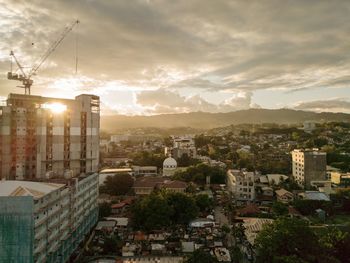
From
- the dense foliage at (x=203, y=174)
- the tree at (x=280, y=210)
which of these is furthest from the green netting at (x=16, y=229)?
the dense foliage at (x=203, y=174)

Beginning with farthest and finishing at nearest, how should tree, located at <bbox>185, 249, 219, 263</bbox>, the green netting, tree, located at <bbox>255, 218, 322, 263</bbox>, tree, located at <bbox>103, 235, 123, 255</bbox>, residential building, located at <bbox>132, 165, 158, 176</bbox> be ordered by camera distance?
residential building, located at <bbox>132, 165, 158, 176</bbox>, tree, located at <bbox>103, 235, 123, 255</bbox>, tree, located at <bbox>255, 218, 322, 263</bbox>, tree, located at <bbox>185, 249, 219, 263</bbox>, the green netting

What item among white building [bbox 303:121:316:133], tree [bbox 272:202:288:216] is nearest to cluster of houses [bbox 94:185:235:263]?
tree [bbox 272:202:288:216]

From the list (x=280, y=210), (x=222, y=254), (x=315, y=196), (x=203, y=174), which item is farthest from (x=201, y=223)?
(x=203, y=174)

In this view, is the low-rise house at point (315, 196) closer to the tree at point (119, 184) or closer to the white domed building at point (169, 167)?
the tree at point (119, 184)

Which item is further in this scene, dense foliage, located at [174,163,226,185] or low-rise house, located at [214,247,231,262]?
dense foliage, located at [174,163,226,185]

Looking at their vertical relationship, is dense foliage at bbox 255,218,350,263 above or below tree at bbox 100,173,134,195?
above

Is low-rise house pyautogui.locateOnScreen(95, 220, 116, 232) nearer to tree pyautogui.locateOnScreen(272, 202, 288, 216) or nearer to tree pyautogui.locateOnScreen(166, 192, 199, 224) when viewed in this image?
tree pyautogui.locateOnScreen(166, 192, 199, 224)
